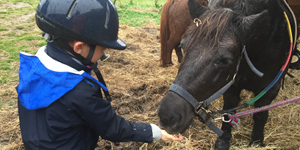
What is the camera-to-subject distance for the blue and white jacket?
1312 mm

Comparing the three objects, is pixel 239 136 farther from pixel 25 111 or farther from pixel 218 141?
pixel 25 111

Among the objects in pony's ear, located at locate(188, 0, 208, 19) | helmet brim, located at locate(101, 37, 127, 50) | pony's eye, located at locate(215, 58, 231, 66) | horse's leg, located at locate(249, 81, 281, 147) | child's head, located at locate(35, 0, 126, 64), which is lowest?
horse's leg, located at locate(249, 81, 281, 147)

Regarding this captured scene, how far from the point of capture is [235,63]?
5.21 feet

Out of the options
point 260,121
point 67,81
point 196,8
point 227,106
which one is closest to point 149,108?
point 227,106

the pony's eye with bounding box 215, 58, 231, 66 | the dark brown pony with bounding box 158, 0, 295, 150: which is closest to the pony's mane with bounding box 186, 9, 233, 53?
the dark brown pony with bounding box 158, 0, 295, 150

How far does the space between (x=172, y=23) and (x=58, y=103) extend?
11.9 feet

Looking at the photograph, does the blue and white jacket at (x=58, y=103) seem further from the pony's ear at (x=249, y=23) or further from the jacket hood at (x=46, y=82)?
the pony's ear at (x=249, y=23)

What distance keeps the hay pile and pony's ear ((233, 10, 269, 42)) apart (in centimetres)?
159

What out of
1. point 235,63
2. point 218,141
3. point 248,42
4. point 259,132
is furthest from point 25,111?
point 259,132

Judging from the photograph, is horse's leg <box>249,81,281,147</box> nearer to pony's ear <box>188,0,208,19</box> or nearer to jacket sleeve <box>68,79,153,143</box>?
pony's ear <box>188,0,208,19</box>

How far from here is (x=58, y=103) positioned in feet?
4.43

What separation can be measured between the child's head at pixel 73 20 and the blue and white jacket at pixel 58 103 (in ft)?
0.45

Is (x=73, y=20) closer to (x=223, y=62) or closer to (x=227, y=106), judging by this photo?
(x=223, y=62)

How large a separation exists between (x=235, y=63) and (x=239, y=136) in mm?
1868
